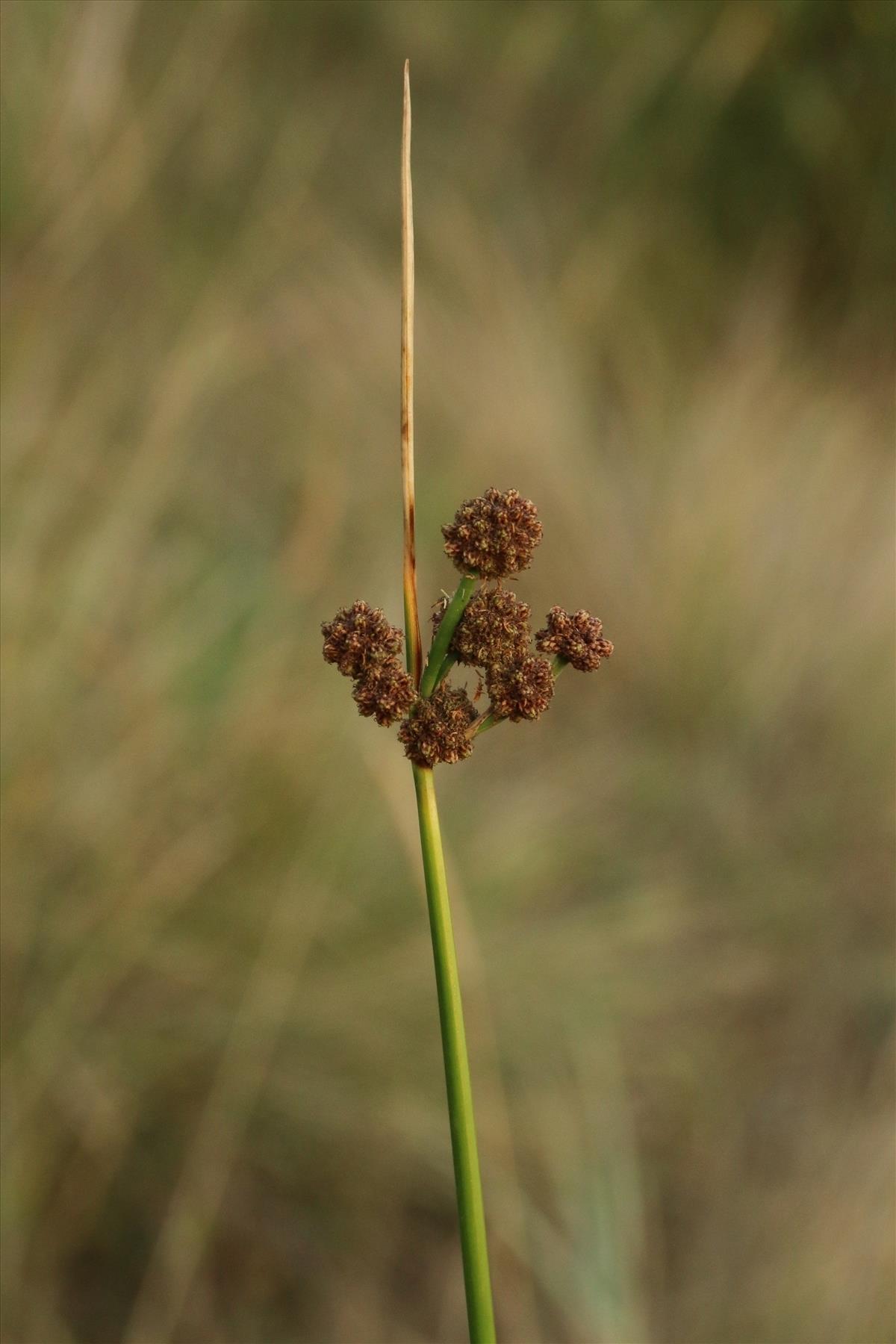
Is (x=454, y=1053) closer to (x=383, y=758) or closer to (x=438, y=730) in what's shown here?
(x=438, y=730)

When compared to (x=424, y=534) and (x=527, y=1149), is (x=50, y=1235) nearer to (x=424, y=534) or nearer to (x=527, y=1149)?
(x=527, y=1149)

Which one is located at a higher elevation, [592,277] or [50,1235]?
[592,277]

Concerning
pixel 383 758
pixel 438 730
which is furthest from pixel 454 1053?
pixel 383 758

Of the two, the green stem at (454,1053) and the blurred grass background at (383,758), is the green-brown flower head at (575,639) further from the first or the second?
the blurred grass background at (383,758)

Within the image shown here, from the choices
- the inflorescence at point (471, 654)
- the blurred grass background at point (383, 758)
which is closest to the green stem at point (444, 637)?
the inflorescence at point (471, 654)

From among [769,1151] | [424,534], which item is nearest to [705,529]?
[424,534]

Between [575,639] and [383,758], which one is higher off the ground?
[383,758]
